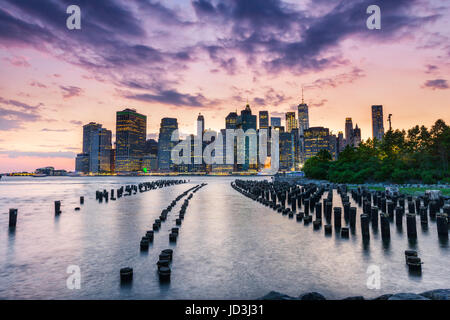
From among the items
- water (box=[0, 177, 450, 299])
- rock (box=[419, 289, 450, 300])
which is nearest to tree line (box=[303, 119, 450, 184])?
water (box=[0, 177, 450, 299])

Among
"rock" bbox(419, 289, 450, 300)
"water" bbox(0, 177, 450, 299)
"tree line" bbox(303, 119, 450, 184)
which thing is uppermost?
"tree line" bbox(303, 119, 450, 184)

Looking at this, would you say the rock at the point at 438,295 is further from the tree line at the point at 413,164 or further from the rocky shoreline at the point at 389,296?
the tree line at the point at 413,164

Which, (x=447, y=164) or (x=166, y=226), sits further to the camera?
(x=447, y=164)

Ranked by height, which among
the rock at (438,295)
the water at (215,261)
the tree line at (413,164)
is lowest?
the water at (215,261)

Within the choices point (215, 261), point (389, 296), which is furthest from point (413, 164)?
point (389, 296)

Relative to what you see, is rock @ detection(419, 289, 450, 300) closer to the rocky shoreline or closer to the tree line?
the rocky shoreline

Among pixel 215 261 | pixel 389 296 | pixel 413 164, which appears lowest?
pixel 215 261

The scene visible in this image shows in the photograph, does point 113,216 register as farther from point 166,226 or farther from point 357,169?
point 357,169

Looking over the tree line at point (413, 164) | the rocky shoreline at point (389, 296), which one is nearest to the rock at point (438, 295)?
the rocky shoreline at point (389, 296)

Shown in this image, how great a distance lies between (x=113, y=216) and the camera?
84.5ft

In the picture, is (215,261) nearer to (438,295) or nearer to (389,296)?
(389,296)

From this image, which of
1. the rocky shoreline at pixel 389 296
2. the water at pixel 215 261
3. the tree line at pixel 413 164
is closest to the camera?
the rocky shoreline at pixel 389 296

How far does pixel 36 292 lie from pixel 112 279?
2.33 metres
